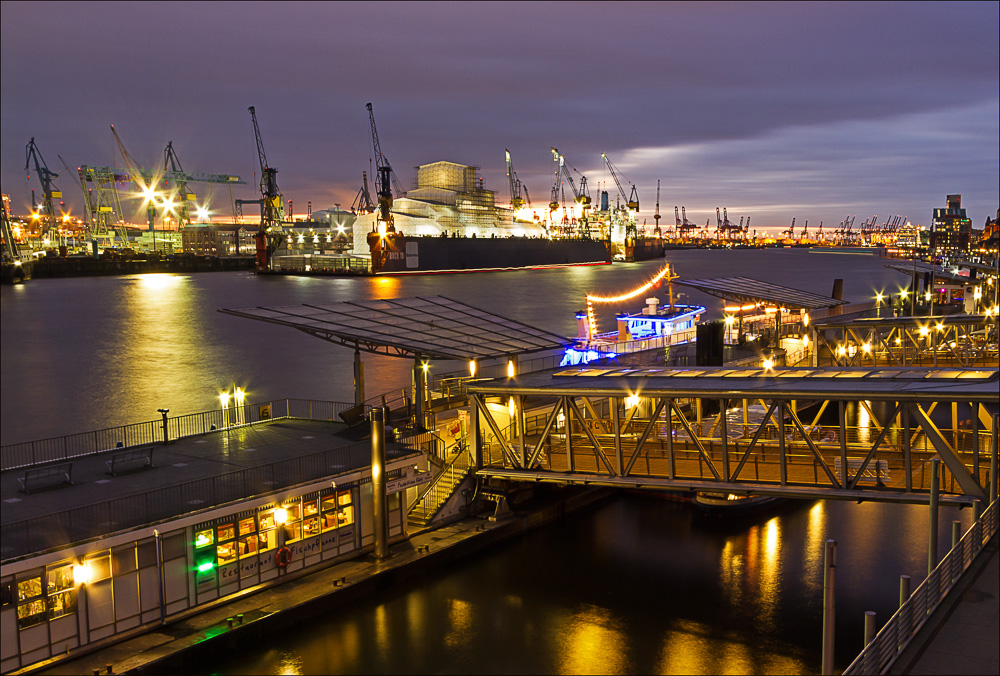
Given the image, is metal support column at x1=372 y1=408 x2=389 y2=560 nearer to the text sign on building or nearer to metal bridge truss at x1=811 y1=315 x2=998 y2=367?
the text sign on building

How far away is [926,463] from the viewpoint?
49.3 feet

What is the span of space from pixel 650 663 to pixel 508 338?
1084cm

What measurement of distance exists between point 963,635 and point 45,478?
15.2 metres

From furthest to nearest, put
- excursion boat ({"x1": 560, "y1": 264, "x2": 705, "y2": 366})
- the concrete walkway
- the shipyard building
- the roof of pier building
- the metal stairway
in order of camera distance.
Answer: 1. the shipyard building
2. excursion boat ({"x1": 560, "y1": 264, "x2": 705, "y2": 366})
3. the metal stairway
4. the roof of pier building
5. the concrete walkway

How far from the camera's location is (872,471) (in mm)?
16516

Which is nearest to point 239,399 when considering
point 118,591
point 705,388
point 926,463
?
point 118,591

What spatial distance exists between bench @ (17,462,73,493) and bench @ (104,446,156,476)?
30.2 inches

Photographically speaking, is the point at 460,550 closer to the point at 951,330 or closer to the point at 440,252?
the point at 951,330

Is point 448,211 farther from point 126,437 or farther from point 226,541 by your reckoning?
point 226,541

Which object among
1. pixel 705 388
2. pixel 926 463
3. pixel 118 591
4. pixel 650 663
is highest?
pixel 705 388

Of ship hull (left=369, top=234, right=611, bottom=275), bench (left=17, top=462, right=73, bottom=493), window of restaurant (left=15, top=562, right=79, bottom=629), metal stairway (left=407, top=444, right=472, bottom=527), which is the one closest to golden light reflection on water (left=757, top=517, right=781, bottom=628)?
metal stairway (left=407, top=444, right=472, bottom=527)

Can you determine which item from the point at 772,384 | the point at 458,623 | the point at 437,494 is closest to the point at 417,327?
the point at 437,494

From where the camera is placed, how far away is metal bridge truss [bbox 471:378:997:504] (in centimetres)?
1459

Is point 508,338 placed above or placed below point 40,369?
above
